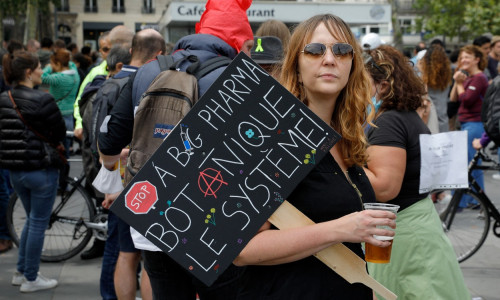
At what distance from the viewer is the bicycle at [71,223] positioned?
6398 mm

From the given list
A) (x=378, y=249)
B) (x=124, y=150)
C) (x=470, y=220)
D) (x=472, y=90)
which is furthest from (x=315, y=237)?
(x=472, y=90)

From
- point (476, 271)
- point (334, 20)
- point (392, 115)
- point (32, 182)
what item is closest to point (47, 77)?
point (32, 182)

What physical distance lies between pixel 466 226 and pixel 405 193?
3125 millimetres

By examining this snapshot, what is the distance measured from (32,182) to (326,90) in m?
3.76

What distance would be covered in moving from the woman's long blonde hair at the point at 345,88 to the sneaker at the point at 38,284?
13.0 ft

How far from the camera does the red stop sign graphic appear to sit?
2.13 meters

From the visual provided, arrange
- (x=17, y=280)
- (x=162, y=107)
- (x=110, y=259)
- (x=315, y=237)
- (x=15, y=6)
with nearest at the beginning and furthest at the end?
(x=315, y=237)
(x=162, y=107)
(x=110, y=259)
(x=17, y=280)
(x=15, y=6)

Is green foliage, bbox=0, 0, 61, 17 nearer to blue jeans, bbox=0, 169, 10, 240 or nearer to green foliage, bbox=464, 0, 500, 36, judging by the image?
green foliage, bbox=464, 0, 500, 36

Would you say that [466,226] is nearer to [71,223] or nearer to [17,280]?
[71,223]

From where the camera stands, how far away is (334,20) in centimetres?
243

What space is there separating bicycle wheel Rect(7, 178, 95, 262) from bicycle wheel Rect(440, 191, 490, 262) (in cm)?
330

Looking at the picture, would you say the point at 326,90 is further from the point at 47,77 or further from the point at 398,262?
the point at 47,77

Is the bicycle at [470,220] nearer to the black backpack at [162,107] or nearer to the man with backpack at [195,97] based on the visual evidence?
the man with backpack at [195,97]

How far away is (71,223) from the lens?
6473 mm
